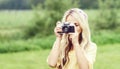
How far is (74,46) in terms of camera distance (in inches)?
161

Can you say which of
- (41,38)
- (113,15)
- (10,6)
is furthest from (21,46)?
(113,15)

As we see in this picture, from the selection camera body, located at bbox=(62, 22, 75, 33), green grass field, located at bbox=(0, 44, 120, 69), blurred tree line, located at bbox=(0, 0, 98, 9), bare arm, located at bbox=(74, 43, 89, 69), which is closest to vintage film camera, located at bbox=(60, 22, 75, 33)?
camera body, located at bbox=(62, 22, 75, 33)

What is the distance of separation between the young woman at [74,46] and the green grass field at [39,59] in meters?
6.53

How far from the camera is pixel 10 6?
16.1m

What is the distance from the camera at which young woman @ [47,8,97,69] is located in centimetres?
410

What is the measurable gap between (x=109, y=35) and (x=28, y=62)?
4.20m

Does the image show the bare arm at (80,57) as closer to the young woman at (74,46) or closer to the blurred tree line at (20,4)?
the young woman at (74,46)

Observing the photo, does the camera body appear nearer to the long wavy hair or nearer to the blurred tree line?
the long wavy hair

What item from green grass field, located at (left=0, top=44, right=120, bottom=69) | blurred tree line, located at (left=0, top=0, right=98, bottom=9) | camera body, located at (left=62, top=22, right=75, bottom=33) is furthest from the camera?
blurred tree line, located at (left=0, top=0, right=98, bottom=9)

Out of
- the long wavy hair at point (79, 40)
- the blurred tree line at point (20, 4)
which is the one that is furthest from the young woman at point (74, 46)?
the blurred tree line at point (20, 4)

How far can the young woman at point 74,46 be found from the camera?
4.10 meters

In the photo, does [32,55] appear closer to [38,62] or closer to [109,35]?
[38,62]

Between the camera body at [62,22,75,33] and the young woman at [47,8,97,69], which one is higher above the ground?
the camera body at [62,22,75,33]

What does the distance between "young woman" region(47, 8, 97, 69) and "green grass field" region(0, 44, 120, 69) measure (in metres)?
6.53
